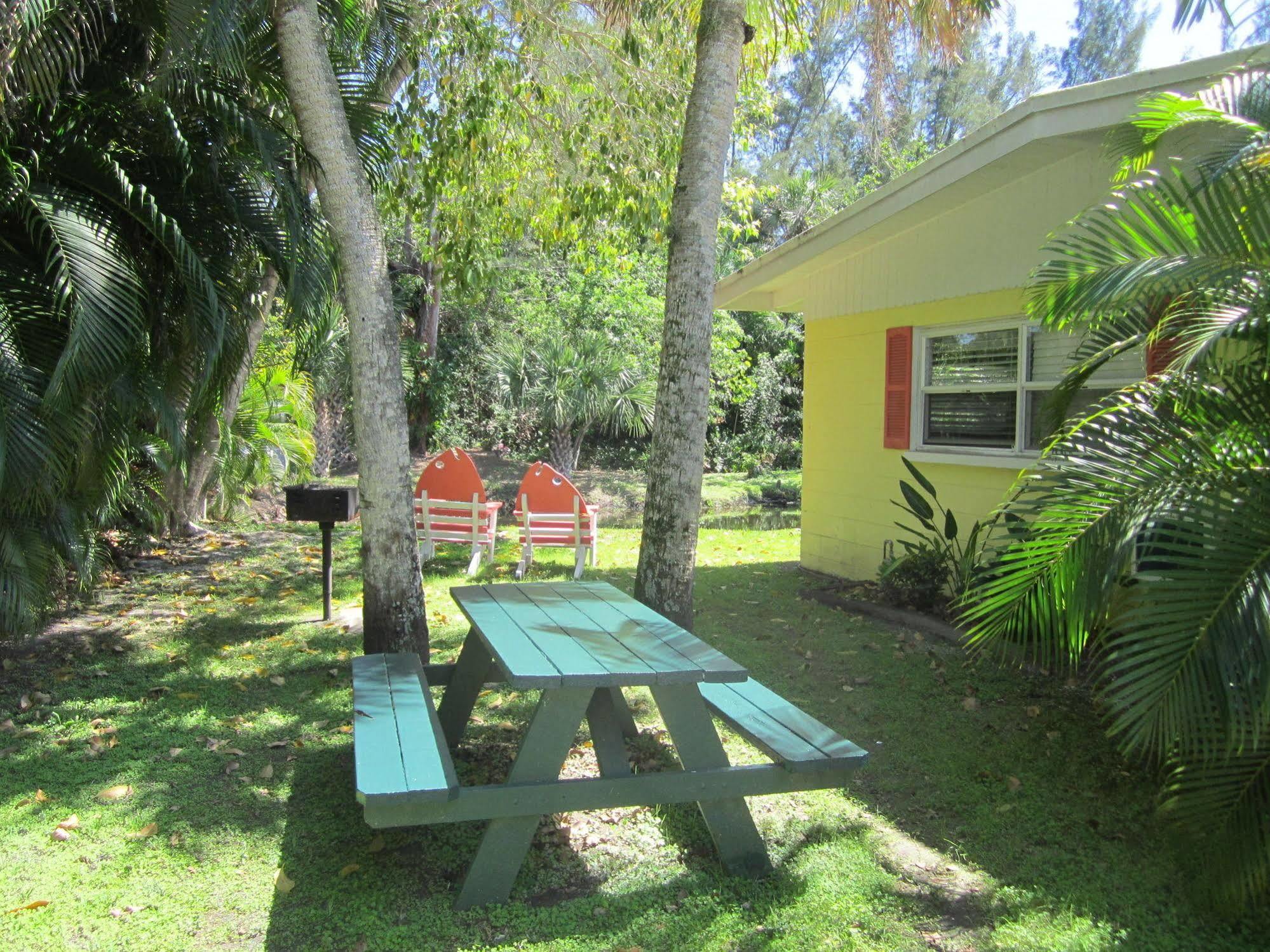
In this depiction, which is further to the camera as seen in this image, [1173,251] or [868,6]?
[868,6]

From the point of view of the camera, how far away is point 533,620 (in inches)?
162

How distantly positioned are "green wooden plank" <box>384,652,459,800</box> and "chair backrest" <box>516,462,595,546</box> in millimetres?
4638

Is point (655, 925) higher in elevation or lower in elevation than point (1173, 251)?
lower

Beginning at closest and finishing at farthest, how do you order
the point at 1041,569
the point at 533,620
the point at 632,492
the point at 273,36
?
the point at 1041,569
the point at 533,620
the point at 273,36
the point at 632,492

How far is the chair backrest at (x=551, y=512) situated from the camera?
9.22 m

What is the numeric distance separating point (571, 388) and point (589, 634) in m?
12.5

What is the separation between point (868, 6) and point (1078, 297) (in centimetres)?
446

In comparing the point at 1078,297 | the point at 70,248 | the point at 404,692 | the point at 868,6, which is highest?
the point at 868,6

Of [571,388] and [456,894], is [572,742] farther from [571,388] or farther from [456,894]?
[571,388]

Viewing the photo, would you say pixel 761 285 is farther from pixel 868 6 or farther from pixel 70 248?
pixel 70 248

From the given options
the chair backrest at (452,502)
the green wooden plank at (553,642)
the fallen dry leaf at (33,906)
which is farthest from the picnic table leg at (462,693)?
the chair backrest at (452,502)

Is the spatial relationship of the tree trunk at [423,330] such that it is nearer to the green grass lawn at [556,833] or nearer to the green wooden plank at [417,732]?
the green grass lawn at [556,833]

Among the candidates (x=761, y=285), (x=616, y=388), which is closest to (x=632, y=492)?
(x=616, y=388)

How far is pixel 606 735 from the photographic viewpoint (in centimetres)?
386
